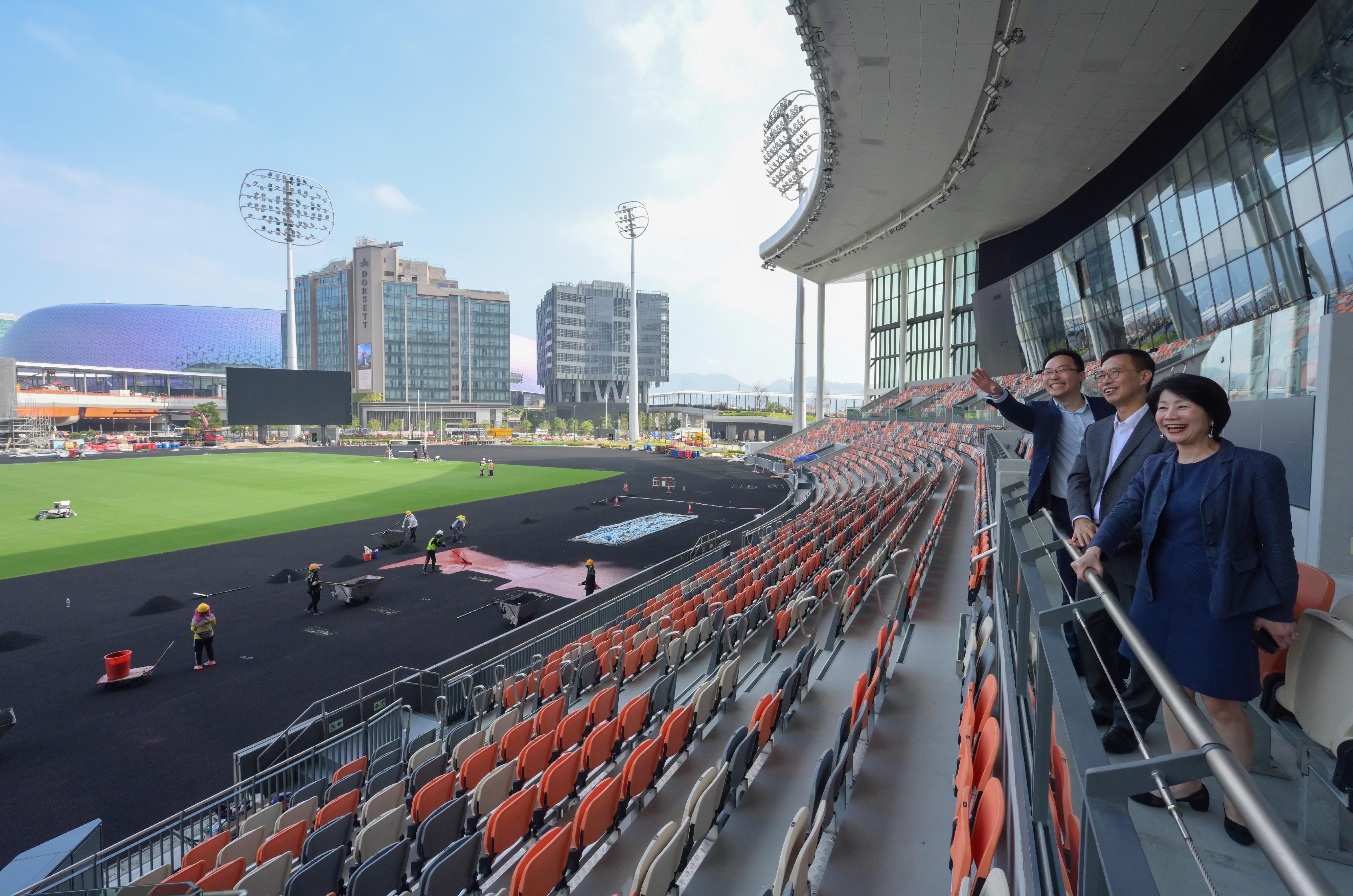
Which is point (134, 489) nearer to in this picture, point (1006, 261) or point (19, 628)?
point (19, 628)

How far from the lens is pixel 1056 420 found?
3.91 m

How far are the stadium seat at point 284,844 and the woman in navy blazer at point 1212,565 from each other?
5.63 metres

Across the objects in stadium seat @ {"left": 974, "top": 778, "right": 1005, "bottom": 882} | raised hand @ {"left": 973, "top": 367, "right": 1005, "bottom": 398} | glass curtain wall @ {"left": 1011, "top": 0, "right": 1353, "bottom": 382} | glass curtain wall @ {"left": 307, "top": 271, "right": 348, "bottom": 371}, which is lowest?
stadium seat @ {"left": 974, "top": 778, "right": 1005, "bottom": 882}

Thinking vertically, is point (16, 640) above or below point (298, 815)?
below

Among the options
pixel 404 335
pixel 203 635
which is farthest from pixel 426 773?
pixel 404 335

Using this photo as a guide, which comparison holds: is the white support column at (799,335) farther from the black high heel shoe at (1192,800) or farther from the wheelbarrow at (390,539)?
the black high heel shoe at (1192,800)

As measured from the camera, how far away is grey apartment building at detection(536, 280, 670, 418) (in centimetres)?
10925

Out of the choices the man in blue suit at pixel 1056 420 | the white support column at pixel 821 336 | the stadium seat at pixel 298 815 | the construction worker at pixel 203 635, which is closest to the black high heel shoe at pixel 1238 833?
the man in blue suit at pixel 1056 420

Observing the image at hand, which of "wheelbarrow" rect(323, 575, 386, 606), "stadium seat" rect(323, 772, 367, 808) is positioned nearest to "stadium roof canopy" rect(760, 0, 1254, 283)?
"wheelbarrow" rect(323, 575, 386, 606)

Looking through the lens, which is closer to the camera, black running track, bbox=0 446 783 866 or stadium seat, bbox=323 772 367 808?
stadium seat, bbox=323 772 367 808

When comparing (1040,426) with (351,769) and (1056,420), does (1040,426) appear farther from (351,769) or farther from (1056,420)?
(351,769)

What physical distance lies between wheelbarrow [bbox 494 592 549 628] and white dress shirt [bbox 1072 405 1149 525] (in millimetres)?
10521

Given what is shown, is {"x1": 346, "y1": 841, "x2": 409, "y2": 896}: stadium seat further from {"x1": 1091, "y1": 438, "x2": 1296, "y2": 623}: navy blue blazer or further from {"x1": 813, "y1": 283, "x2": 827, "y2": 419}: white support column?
{"x1": 813, "y1": 283, "x2": 827, "y2": 419}: white support column

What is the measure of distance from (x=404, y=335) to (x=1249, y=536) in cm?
10857
